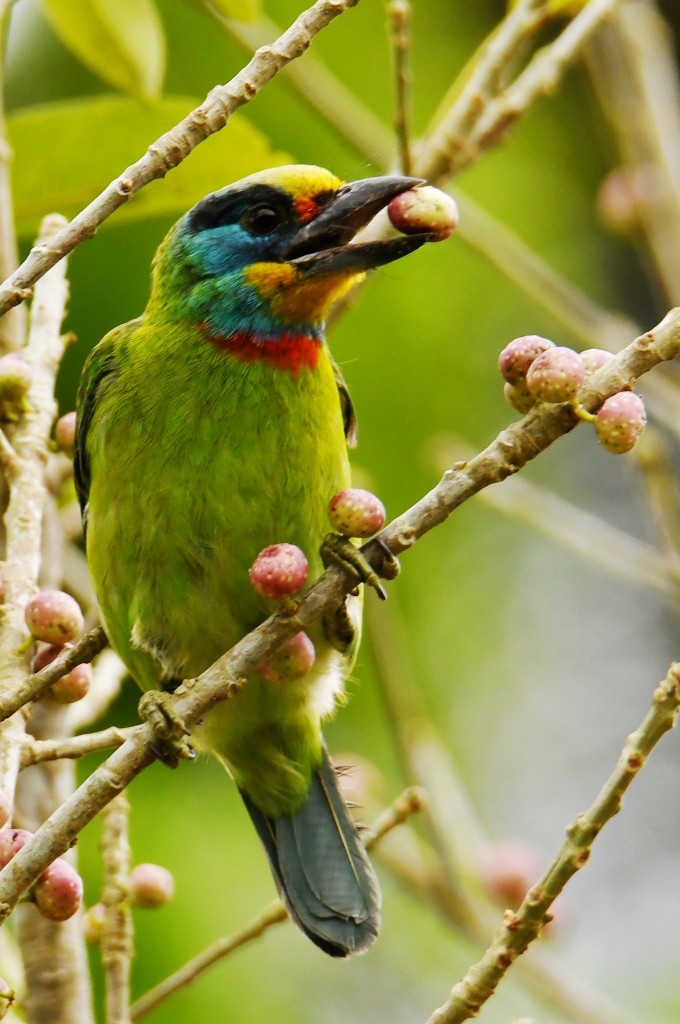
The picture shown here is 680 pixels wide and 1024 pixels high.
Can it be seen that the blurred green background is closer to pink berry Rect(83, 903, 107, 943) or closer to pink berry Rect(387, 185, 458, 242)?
pink berry Rect(387, 185, 458, 242)

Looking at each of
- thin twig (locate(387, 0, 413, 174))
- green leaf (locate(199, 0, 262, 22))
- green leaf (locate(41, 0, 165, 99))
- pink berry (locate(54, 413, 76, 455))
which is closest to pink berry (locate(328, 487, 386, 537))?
pink berry (locate(54, 413, 76, 455))

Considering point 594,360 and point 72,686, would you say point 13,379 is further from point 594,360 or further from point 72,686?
point 594,360

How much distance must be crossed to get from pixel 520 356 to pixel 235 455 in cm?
82

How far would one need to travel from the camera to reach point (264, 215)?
8.94 feet

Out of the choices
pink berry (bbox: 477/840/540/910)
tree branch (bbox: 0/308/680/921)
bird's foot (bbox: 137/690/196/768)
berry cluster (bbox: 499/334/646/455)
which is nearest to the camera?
tree branch (bbox: 0/308/680/921)

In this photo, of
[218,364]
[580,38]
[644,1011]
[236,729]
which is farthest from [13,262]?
[644,1011]

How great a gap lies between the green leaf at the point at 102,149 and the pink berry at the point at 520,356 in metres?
1.19

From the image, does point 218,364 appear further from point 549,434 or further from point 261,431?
point 549,434

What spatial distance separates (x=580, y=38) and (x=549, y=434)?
1.26m

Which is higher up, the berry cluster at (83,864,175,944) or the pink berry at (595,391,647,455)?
the pink berry at (595,391,647,455)

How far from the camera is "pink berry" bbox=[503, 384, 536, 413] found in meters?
1.87

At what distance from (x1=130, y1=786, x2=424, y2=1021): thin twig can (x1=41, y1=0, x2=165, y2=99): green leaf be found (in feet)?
5.04

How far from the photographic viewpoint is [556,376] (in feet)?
5.83

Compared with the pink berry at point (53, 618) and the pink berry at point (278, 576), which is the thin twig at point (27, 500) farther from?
the pink berry at point (278, 576)
